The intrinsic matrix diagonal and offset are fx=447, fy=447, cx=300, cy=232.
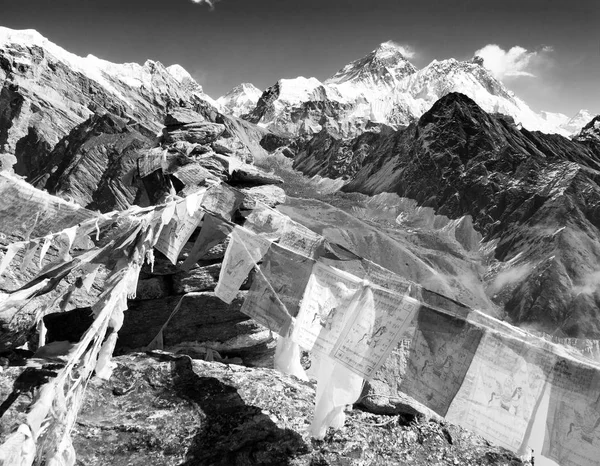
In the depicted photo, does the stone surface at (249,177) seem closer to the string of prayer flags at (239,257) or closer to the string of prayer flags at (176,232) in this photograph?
the string of prayer flags at (176,232)

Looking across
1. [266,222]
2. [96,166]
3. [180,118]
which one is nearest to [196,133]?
[180,118]

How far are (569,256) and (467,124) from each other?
56415 millimetres

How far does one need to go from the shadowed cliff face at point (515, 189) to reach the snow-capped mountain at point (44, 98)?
62.1 m

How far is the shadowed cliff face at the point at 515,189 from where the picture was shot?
69.8 metres

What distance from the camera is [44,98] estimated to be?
309ft

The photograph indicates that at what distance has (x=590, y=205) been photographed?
86.2 meters

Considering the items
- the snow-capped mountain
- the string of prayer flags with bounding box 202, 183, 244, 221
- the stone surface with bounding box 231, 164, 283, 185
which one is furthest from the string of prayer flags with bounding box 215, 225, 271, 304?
the snow-capped mountain

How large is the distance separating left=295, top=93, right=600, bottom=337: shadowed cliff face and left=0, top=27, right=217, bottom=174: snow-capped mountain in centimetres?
6209

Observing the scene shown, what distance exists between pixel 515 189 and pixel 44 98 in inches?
4112

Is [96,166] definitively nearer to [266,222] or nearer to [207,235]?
[207,235]

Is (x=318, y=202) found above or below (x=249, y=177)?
above

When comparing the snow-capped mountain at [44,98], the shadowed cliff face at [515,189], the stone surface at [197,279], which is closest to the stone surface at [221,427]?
the stone surface at [197,279]

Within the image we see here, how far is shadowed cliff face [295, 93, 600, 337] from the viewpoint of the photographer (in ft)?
229

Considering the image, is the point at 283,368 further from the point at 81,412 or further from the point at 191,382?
the point at 81,412
